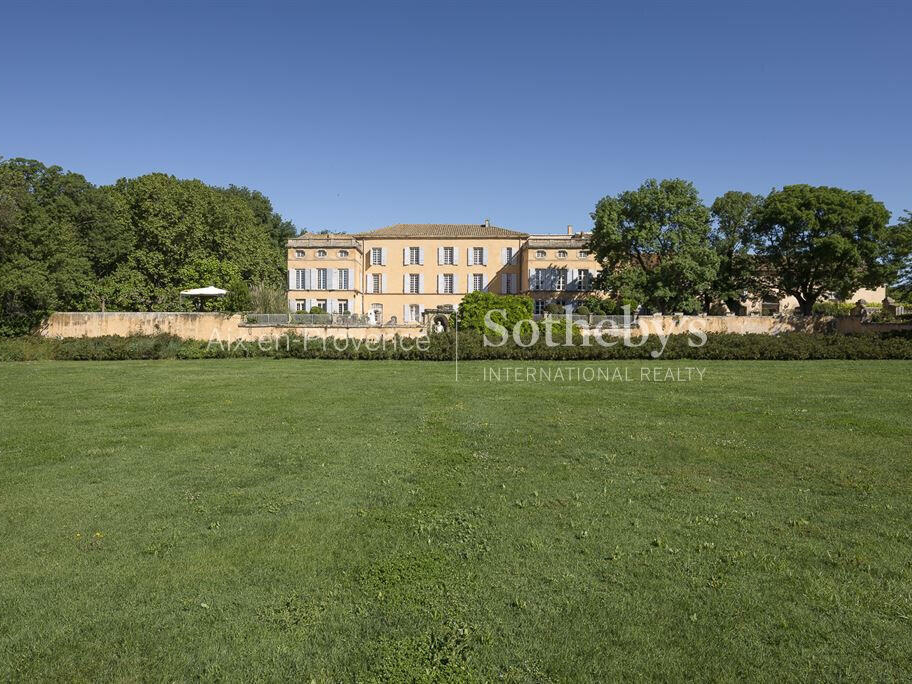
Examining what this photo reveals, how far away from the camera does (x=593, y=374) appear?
60.8 ft

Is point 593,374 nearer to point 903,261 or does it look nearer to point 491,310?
point 491,310

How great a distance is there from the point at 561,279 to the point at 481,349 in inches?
847

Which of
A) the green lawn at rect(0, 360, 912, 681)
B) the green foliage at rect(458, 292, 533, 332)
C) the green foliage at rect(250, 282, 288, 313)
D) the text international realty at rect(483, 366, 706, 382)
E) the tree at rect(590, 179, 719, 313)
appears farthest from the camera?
the green foliage at rect(250, 282, 288, 313)

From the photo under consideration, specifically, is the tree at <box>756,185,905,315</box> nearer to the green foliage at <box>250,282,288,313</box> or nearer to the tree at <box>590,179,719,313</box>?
the tree at <box>590,179,719,313</box>

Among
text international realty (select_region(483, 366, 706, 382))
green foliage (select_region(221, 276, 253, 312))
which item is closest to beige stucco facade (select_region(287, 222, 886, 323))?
green foliage (select_region(221, 276, 253, 312))

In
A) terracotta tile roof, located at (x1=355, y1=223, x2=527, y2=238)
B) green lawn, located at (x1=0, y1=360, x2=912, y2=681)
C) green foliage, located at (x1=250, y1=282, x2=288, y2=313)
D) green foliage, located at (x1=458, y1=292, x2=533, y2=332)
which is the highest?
terracotta tile roof, located at (x1=355, y1=223, x2=527, y2=238)

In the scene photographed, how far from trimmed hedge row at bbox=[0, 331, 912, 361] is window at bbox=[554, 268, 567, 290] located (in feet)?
62.2

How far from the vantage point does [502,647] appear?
3271mm

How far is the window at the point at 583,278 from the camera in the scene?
43.7 meters

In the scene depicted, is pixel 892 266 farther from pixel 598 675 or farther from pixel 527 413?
pixel 598 675

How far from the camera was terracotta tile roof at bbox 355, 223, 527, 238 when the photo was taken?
4628cm

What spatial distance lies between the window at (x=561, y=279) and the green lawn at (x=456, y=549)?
34411 millimetres

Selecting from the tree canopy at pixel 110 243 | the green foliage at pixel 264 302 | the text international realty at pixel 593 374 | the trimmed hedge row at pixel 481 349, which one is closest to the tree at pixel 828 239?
the trimmed hedge row at pixel 481 349

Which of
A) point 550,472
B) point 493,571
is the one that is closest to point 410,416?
point 550,472
